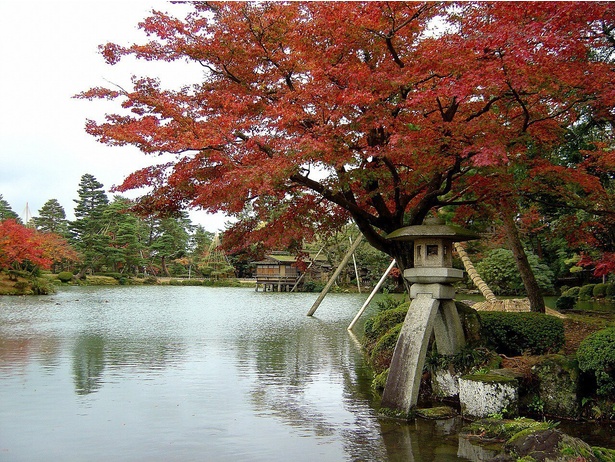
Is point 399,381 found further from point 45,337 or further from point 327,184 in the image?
point 45,337

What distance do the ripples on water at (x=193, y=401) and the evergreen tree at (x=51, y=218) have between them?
35.1 metres

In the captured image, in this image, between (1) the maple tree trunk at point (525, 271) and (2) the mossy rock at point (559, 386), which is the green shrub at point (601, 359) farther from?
(1) the maple tree trunk at point (525, 271)

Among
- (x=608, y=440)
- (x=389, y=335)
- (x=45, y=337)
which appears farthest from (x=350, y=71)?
(x=45, y=337)

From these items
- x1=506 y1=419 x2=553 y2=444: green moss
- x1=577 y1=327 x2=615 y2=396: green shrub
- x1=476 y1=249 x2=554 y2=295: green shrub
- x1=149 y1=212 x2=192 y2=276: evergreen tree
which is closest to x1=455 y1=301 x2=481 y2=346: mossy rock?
x1=577 y1=327 x2=615 y2=396: green shrub

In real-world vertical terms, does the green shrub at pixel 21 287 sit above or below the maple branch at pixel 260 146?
below

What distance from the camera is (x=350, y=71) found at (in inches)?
233

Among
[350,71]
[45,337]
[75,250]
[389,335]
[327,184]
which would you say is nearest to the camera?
[350,71]

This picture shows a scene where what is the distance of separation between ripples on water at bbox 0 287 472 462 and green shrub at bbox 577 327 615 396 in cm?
155

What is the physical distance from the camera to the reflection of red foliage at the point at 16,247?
24.8 m

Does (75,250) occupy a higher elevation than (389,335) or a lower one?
higher

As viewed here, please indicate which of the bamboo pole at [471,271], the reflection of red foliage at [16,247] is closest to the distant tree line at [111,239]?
the reflection of red foliage at [16,247]

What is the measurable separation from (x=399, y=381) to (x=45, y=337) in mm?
8985

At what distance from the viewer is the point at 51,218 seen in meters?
45.4

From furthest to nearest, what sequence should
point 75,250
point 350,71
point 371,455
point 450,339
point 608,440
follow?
point 75,250 < point 450,339 < point 350,71 < point 608,440 < point 371,455
